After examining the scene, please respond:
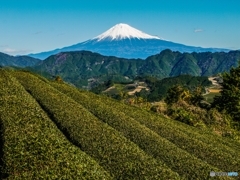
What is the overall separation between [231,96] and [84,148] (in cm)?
6372

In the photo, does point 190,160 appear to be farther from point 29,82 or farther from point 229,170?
point 29,82

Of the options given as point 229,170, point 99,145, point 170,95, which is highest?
point 99,145

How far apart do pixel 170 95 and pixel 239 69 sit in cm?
2288

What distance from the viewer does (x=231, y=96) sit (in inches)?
3169

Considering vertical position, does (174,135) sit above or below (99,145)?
below

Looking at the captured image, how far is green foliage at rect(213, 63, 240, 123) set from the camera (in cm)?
7800

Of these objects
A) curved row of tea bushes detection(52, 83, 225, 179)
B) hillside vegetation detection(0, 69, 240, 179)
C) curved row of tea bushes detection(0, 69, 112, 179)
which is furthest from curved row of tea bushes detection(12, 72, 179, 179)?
curved row of tea bushes detection(52, 83, 225, 179)

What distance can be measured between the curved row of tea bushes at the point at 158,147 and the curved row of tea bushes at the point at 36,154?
6.64m

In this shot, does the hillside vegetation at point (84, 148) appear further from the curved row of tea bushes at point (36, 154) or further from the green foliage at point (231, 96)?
the green foliage at point (231, 96)

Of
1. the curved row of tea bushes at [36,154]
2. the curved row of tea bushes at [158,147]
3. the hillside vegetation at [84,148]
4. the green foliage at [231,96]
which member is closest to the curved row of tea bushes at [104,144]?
the hillside vegetation at [84,148]

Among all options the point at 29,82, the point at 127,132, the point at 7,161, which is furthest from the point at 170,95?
the point at 7,161

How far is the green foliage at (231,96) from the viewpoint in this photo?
256ft

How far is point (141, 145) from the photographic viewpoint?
27.5m

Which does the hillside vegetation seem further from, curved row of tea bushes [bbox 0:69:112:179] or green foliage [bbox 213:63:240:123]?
green foliage [bbox 213:63:240:123]
